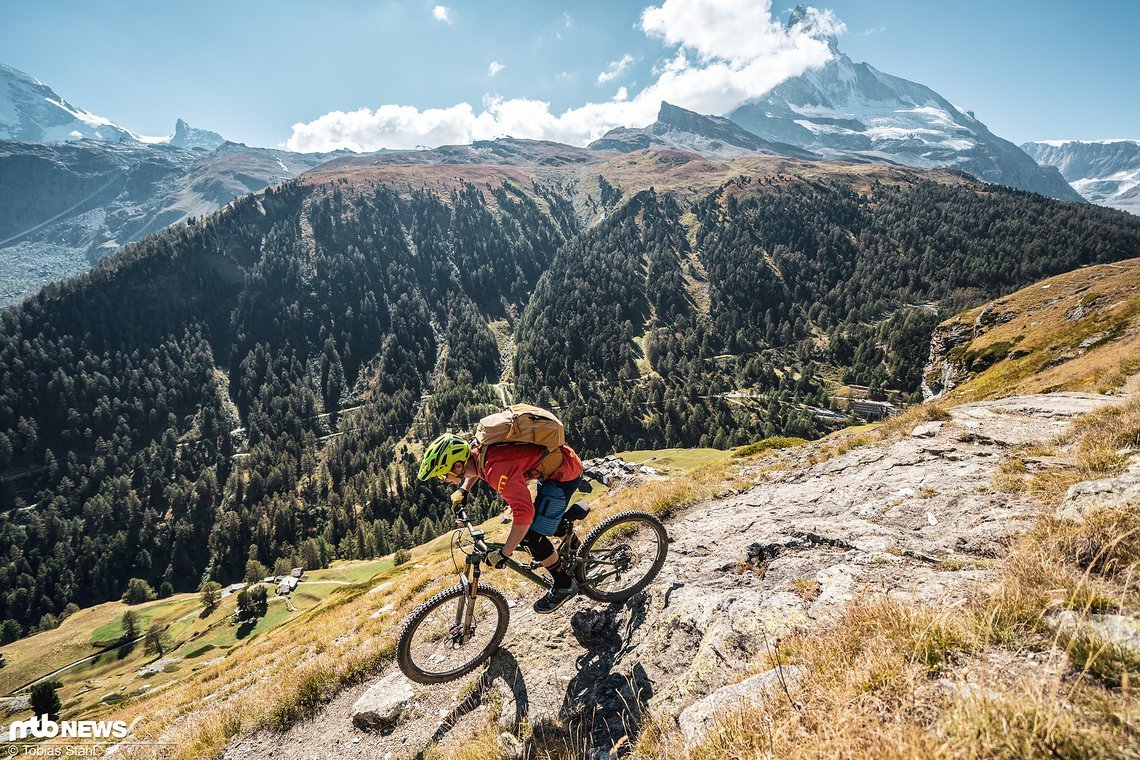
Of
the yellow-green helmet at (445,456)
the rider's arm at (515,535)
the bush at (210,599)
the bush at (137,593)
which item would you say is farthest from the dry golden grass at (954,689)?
the bush at (137,593)

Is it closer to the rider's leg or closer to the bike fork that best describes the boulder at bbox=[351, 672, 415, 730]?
the bike fork

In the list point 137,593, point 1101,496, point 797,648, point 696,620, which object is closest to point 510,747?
point 696,620

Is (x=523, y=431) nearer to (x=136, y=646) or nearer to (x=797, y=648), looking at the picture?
(x=797, y=648)

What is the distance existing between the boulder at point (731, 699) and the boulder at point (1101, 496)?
14.9 ft

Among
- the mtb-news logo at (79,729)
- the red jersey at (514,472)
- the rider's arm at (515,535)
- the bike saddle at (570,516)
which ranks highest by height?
the red jersey at (514,472)

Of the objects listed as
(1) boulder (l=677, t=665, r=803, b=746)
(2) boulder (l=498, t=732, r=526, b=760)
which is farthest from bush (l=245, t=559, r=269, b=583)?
(1) boulder (l=677, t=665, r=803, b=746)

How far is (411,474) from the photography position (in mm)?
158750

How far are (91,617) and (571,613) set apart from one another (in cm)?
18141

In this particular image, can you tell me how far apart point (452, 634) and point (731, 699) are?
17.6 ft

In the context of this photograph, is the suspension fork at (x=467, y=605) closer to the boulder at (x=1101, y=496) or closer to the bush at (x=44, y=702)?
the boulder at (x=1101, y=496)

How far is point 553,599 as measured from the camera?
8250mm

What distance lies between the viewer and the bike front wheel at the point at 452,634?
7839 millimetres

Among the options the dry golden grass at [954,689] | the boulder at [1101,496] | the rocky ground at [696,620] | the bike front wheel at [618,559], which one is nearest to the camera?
the dry golden grass at [954,689]

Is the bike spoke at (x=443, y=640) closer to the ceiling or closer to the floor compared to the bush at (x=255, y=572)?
closer to the ceiling
